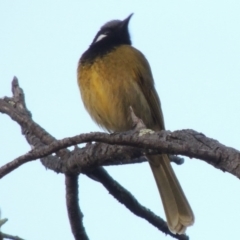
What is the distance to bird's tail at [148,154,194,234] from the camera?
480 cm

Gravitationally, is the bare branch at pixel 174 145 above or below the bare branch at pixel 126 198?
below

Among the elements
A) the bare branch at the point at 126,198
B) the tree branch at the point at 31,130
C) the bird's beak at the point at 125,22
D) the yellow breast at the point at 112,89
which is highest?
the bird's beak at the point at 125,22

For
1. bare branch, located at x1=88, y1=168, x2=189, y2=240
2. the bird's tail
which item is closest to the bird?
the bird's tail

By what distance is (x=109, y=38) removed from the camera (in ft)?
20.5

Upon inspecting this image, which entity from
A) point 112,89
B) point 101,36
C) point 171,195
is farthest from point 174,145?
point 101,36

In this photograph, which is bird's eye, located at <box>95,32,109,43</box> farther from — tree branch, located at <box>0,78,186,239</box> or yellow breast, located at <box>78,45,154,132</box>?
tree branch, located at <box>0,78,186,239</box>

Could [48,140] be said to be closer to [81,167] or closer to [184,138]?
[81,167]

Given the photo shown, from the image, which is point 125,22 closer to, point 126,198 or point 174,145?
point 126,198

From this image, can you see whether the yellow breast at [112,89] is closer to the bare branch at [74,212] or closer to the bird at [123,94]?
the bird at [123,94]

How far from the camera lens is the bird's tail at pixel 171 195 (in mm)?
4797

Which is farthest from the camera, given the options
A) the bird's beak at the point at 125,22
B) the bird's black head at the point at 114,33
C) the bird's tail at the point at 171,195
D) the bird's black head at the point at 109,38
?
the bird's beak at the point at 125,22

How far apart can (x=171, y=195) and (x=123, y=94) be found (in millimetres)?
961

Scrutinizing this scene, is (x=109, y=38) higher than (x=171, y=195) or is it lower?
higher

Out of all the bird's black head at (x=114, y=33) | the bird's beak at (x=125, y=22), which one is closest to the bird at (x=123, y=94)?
the bird's black head at (x=114, y=33)
